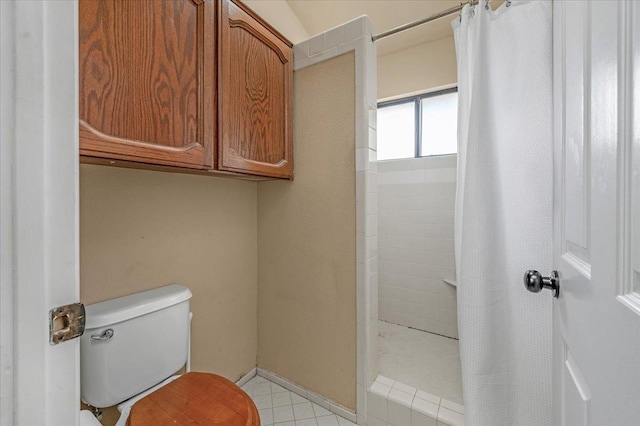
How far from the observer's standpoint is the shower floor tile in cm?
144

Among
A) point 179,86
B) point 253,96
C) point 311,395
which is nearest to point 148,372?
point 311,395

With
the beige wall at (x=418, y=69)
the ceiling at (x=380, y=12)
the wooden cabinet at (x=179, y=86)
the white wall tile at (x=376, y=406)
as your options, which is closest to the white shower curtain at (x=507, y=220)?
the white wall tile at (x=376, y=406)

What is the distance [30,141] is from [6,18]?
5.7 inches

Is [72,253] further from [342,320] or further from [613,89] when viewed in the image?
[342,320]

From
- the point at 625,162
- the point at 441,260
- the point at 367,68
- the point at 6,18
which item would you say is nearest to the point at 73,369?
the point at 6,18

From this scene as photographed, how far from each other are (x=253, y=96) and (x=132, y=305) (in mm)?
999

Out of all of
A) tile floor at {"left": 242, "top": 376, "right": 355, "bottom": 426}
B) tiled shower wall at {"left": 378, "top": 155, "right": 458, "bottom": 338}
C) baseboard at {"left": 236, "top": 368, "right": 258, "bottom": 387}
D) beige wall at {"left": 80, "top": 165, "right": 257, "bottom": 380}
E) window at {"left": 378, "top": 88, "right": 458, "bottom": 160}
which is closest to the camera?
beige wall at {"left": 80, "top": 165, "right": 257, "bottom": 380}

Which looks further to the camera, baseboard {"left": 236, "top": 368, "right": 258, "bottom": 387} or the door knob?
baseboard {"left": 236, "top": 368, "right": 258, "bottom": 387}

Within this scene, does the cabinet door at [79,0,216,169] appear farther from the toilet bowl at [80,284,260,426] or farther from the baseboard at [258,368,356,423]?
the baseboard at [258,368,356,423]

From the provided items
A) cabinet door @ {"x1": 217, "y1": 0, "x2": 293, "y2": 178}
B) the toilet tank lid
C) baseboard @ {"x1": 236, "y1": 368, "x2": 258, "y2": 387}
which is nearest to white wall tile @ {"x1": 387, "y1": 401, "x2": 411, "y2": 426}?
baseboard @ {"x1": 236, "y1": 368, "x2": 258, "y2": 387}

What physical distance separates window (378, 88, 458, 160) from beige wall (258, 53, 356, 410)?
126cm

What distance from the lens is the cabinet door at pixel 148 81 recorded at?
0.75 meters

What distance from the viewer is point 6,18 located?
32 cm

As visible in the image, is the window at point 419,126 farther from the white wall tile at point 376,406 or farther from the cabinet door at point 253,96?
the white wall tile at point 376,406
